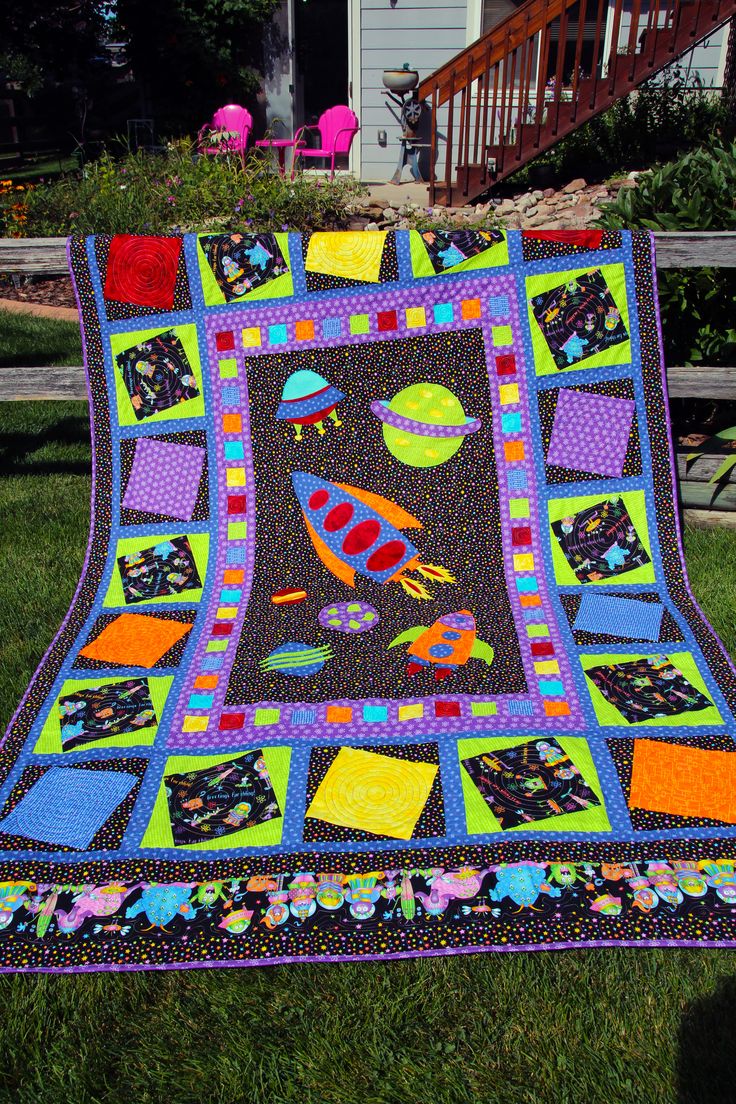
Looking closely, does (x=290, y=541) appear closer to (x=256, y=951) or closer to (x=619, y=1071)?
(x=256, y=951)

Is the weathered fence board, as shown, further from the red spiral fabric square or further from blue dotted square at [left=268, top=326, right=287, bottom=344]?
the red spiral fabric square

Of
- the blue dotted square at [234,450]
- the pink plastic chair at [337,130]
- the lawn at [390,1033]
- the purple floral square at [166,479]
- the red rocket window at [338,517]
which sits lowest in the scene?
the lawn at [390,1033]

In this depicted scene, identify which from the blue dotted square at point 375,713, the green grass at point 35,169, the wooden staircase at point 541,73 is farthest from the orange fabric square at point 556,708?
the green grass at point 35,169

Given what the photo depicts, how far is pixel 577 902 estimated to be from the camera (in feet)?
6.06

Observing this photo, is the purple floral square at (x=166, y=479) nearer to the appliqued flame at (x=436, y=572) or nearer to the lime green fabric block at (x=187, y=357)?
the lime green fabric block at (x=187, y=357)

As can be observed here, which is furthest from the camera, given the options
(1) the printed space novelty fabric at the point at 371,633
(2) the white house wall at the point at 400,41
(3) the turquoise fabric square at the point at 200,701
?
(2) the white house wall at the point at 400,41

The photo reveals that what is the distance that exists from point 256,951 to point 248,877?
187 millimetres

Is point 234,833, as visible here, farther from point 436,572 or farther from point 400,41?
point 400,41

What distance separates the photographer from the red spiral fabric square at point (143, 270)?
3104mm

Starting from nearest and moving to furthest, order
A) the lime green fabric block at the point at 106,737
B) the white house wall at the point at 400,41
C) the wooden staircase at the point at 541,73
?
the lime green fabric block at the point at 106,737, the wooden staircase at the point at 541,73, the white house wall at the point at 400,41

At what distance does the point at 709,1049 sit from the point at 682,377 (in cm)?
241

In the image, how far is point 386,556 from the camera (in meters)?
3.06

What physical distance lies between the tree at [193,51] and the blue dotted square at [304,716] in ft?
30.9

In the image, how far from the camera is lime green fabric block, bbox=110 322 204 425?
3.16 meters
